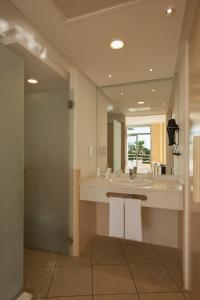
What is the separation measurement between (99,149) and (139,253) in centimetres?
149

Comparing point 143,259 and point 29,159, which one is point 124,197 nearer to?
point 143,259

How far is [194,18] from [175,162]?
1529 millimetres

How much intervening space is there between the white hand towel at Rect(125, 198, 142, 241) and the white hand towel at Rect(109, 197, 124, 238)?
0.06 meters

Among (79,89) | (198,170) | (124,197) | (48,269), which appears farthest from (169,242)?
(79,89)

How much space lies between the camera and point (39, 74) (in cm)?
196

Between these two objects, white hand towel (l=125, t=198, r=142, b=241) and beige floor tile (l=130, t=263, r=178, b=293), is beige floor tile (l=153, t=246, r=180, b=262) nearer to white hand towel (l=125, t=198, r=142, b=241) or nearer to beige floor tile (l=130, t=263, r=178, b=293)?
beige floor tile (l=130, t=263, r=178, b=293)

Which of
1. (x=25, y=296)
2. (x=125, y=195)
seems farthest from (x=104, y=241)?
(x=25, y=296)

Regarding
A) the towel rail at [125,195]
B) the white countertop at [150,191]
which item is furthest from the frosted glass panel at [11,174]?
the towel rail at [125,195]

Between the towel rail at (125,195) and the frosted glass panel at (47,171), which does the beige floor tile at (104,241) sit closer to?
the frosted glass panel at (47,171)

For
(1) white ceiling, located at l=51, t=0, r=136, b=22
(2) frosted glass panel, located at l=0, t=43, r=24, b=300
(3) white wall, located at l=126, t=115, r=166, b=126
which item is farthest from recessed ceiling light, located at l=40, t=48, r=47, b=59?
(3) white wall, located at l=126, t=115, r=166, b=126

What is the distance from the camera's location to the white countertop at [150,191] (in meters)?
1.85

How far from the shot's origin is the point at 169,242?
7.96 feet

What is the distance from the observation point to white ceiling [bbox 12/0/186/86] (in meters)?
1.33

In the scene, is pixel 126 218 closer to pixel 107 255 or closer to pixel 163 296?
pixel 107 255
